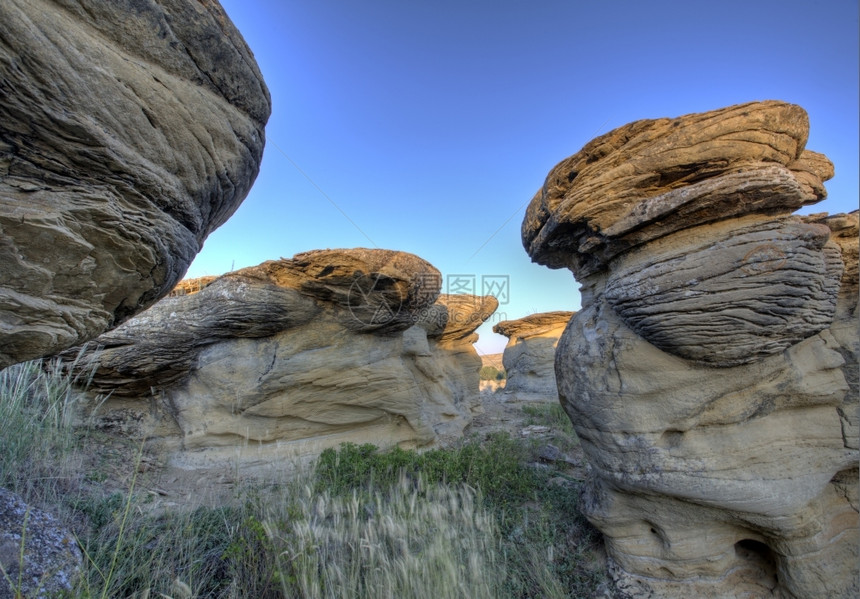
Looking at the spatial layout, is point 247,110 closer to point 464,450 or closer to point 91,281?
point 91,281

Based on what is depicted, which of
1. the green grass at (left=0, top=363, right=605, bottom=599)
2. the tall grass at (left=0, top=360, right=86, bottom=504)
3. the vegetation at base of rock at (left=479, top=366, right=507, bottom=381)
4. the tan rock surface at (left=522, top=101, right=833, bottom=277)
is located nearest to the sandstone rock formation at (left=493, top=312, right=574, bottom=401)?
the green grass at (left=0, top=363, right=605, bottom=599)

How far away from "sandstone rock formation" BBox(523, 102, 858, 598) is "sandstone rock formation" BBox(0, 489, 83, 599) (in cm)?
383

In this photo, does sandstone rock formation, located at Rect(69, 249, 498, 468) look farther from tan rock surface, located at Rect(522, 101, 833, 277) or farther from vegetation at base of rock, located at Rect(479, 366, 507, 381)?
vegetation at base of rock, located at Rect(479, 366, 507, 381)

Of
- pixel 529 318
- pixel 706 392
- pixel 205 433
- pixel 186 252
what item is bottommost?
pixel 205 433

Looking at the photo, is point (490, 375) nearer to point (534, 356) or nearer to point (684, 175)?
point (534, 356)

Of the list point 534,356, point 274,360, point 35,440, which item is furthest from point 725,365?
point 534,356

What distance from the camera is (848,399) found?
3369 mm

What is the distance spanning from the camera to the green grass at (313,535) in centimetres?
261

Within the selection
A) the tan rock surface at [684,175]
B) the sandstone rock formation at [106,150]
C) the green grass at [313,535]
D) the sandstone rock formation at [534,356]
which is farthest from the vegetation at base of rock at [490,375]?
the sandstone rock formation at [106,150]

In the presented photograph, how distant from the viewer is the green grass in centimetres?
261

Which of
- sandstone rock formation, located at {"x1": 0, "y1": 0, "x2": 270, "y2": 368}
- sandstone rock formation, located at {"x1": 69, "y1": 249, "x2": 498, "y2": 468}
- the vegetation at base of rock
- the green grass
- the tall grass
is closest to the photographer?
sandstone rock formation, located at {"x1": 0, "y1": 0, "x2": 270, "y2": 368}

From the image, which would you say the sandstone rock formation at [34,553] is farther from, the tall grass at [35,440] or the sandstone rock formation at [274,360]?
the sandstone rock formation at [274,360]

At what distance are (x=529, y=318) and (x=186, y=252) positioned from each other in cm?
1654

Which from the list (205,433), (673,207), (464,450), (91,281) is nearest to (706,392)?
(673,207)
